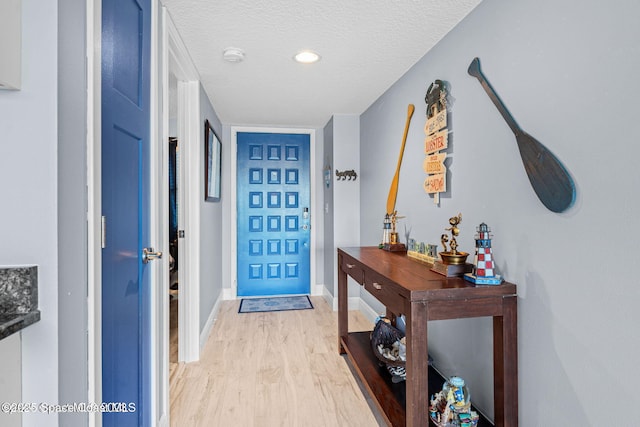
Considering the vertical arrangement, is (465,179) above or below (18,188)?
above

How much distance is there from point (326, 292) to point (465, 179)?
2614 mm

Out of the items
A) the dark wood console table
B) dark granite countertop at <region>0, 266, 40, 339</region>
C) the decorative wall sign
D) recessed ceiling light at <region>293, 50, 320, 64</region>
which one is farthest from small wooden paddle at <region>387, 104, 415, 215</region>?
dark granite countertop at <region>0, 266, 40, 339</region>

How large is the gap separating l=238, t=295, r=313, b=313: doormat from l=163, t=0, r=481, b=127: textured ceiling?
2167mm

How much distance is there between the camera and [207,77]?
2.48 m

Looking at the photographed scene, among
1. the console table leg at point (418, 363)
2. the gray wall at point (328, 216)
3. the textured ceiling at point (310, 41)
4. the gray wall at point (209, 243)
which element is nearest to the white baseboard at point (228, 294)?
the gray wall at point (209, 243)

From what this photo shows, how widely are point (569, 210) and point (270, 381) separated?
190 centimetres

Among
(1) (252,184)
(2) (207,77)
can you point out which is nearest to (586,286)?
(2) (207,77)

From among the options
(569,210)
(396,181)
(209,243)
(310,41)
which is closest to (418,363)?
(569,210)

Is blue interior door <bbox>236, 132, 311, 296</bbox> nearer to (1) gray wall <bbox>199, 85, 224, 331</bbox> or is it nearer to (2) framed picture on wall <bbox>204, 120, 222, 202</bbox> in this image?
(1) gray wall <bbox>199, 85, 224, 331</bbox>

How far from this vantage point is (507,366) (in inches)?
52.3

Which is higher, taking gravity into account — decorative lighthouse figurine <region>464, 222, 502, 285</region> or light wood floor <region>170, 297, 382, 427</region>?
decorative lighthouse figurine <region>464, 222, 502, 285</region>

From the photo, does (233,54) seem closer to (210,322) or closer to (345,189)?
(345,189)

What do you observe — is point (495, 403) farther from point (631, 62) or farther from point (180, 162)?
point (180, 162)

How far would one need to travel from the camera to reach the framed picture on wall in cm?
275
